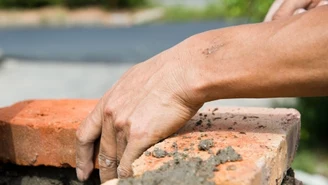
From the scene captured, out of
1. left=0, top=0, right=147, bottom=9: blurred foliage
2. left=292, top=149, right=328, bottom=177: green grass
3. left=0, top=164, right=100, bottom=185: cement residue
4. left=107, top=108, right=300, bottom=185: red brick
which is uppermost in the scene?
left=107, top=108, right=300, bottom=185: red brick

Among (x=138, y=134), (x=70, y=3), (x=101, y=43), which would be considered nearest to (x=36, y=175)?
(x=138, y=134)

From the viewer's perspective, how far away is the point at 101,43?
498 inches

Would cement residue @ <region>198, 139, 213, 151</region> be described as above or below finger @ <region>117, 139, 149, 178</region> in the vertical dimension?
above

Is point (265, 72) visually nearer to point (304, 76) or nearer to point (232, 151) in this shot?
point (304, 76)

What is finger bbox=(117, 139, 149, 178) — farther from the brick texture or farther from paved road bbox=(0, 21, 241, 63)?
paved road bbox=(0, 21, 241, 63)

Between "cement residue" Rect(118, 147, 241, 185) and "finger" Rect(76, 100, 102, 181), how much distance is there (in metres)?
0.43

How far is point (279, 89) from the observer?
5.79 ft

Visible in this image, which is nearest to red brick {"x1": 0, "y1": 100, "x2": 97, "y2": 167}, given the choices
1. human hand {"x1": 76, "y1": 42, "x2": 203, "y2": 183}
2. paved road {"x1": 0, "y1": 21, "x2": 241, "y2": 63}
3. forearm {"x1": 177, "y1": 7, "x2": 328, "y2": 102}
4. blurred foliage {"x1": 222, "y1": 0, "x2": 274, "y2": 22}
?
human hand {"x1": 76, "y1": 42, "x2": 203, "y2": 183}

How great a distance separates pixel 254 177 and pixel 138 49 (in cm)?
977

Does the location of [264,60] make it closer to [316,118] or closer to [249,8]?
[249,8]

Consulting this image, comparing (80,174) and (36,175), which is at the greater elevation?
(80,174)

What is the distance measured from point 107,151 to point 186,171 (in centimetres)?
53

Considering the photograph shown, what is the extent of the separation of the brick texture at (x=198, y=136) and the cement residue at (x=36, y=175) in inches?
3.0

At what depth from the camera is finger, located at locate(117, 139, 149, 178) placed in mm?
1885
